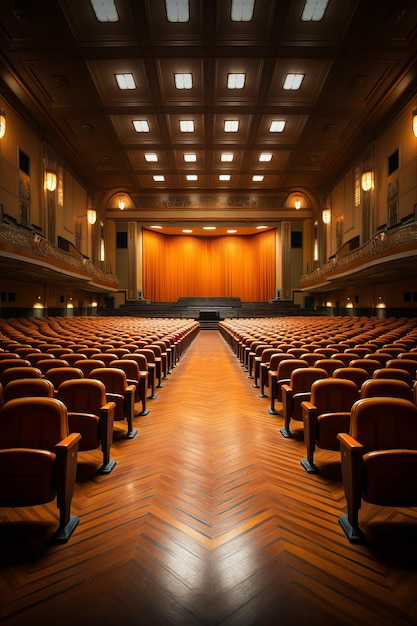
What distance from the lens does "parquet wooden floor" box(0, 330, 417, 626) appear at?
4.31ft

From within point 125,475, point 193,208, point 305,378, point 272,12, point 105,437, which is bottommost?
point 125,475

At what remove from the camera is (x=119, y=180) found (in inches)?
757

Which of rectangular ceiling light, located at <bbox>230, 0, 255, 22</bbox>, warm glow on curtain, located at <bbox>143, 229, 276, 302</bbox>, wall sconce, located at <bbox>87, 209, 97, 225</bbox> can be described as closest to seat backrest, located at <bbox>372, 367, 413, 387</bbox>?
rectangular ceiling light, located at <bbox>230, 0, 255, 22</bbox>

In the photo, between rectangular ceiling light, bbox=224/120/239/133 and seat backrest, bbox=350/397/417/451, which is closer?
seat backrest, bbox=350/397/417/451

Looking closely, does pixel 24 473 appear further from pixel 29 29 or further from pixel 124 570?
pixel 29 29

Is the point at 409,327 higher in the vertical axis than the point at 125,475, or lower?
higher

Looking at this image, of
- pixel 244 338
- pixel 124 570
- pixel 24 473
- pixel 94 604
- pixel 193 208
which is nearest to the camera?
pixel 94 604

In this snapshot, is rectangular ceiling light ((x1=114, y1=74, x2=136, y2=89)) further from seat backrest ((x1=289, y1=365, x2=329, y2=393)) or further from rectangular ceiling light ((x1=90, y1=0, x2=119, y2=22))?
seat backrest ((x1=289, y1=365, x2=329, y2=393))

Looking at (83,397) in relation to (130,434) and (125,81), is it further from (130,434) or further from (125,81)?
(125,81)

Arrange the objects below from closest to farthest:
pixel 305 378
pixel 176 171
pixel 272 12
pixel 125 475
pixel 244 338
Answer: pixel 125 475 → pixel 305 378 → pixel 244 338 → pixel 272 12 → pixel 176 171

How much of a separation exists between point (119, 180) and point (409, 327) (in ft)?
53.4

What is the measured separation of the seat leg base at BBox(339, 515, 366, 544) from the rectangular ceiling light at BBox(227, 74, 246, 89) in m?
12.6

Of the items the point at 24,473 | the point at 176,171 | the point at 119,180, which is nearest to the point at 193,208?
the point at 176,171

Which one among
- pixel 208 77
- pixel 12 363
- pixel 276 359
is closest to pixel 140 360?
pixel 12 363
